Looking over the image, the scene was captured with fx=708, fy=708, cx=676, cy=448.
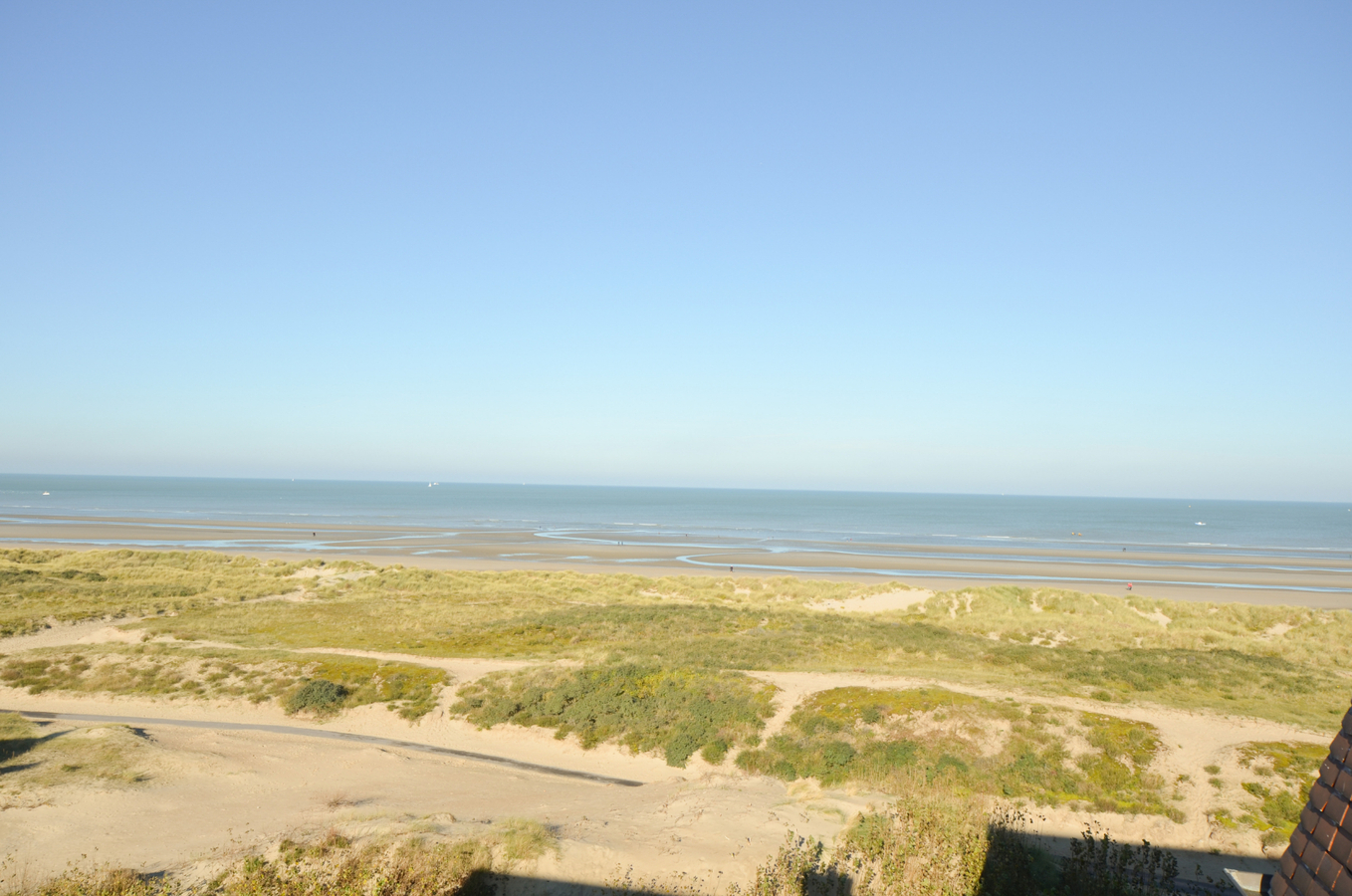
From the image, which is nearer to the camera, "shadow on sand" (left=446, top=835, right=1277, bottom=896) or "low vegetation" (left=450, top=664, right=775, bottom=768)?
"shadow on sand" (left=446, top=835, right=1277, bottom=896)

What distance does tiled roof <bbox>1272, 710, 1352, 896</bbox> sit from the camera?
4.07 meters

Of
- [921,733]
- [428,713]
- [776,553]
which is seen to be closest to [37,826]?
[428,713]

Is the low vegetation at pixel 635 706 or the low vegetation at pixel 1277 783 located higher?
the low vegetation at pixel 1277 783

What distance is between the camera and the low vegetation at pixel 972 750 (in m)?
15.2

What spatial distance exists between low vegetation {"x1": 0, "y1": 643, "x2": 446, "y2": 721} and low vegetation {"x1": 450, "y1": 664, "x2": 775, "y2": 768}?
7.89ft

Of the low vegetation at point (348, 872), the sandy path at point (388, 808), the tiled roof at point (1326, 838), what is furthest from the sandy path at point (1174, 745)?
the tiled roof at point (1326, 838)

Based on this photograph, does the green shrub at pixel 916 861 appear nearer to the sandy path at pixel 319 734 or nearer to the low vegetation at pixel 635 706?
the low vegetation at pixel 635 706

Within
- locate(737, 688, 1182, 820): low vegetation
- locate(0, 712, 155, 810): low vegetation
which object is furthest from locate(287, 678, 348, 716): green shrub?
locate(737, 688, 1182, 820): low vegetation

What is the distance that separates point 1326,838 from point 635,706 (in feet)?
59.6

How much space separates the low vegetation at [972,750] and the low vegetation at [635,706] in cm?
134

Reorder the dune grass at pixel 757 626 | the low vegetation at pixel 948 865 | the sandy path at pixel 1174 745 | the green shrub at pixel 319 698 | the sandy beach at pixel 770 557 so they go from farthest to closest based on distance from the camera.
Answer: the sandy beach at pixel 770 557 < the dune grass at pixel 757 626 < the green shrub at pixel 319 698 < the sandy path at pixel 1174 745 < the low vegetation at pixel 948 865

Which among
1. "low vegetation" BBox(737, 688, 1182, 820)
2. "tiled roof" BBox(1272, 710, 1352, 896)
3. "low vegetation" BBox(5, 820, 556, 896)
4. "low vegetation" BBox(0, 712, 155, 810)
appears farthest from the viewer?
"low vegetation" BBox(737, 688, 1182, 820)

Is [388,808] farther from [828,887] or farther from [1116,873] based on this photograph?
[1116,873]

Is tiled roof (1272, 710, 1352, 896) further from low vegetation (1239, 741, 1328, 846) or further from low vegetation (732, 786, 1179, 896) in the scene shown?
low vegetation (1239, 741, 1328, 846)
